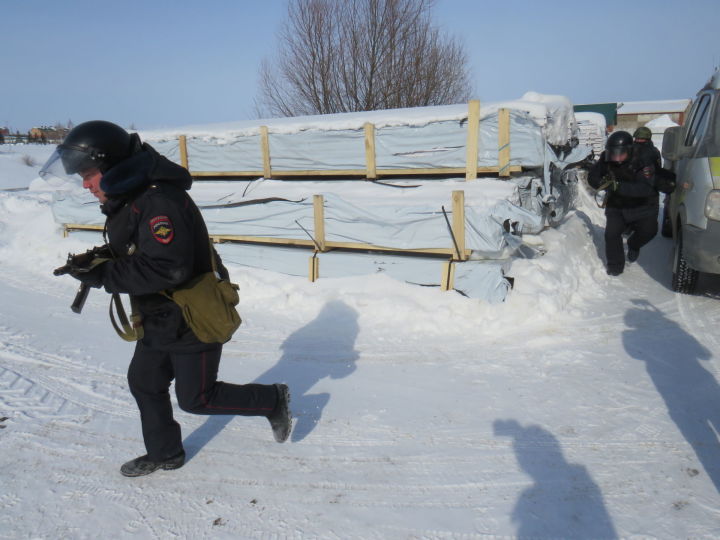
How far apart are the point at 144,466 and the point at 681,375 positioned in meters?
3.70

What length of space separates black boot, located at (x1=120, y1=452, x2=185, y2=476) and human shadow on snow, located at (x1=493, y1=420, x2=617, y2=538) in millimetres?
1815

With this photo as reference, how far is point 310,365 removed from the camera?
4383mm

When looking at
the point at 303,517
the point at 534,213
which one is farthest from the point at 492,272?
the point at 303,517

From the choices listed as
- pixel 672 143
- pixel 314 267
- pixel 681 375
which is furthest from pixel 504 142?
pixel 672 143

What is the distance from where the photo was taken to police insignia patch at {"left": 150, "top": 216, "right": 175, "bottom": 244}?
2379mm

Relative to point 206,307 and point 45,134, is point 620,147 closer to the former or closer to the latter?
point 206,307

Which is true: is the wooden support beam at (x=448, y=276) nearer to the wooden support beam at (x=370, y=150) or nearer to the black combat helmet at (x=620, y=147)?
the wooden support beam at (x=370, y=150)

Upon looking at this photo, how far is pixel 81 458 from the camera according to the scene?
3.08 m

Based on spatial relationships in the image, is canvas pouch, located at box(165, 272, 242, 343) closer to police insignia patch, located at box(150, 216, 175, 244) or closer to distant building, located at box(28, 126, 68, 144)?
police insignia patch, located at box(150, 216, 175, 244)

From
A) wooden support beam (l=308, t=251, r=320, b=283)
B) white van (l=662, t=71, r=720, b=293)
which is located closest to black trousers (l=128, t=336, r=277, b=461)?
wooden support beam (l=308, t=251, r=320, b=283)

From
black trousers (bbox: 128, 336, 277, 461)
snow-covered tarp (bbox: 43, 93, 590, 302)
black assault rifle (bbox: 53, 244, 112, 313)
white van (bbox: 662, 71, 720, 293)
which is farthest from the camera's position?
snow-covered tarp (bbox: 43, 93, 590, 302)

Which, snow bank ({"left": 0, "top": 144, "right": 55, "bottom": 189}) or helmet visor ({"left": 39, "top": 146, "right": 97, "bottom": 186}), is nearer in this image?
helmet visor ({"left": 39, "top": 146, "right": 97, "bottom": 186})

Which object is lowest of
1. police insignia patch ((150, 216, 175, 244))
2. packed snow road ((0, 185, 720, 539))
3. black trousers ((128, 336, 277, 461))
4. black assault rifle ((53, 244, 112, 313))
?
packed snow road ((0, 185, 720, 539))

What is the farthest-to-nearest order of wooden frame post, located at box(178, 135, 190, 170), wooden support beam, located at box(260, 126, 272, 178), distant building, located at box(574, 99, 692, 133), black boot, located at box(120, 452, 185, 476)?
distant building, located at box(574, 99, 692, 133) < wooden frame post, located at box(178, 135, 190, 170) < wooden support beam, located at box(260, 126, 272, 178) < black boot, located at box(120, 452, 185, 476)
